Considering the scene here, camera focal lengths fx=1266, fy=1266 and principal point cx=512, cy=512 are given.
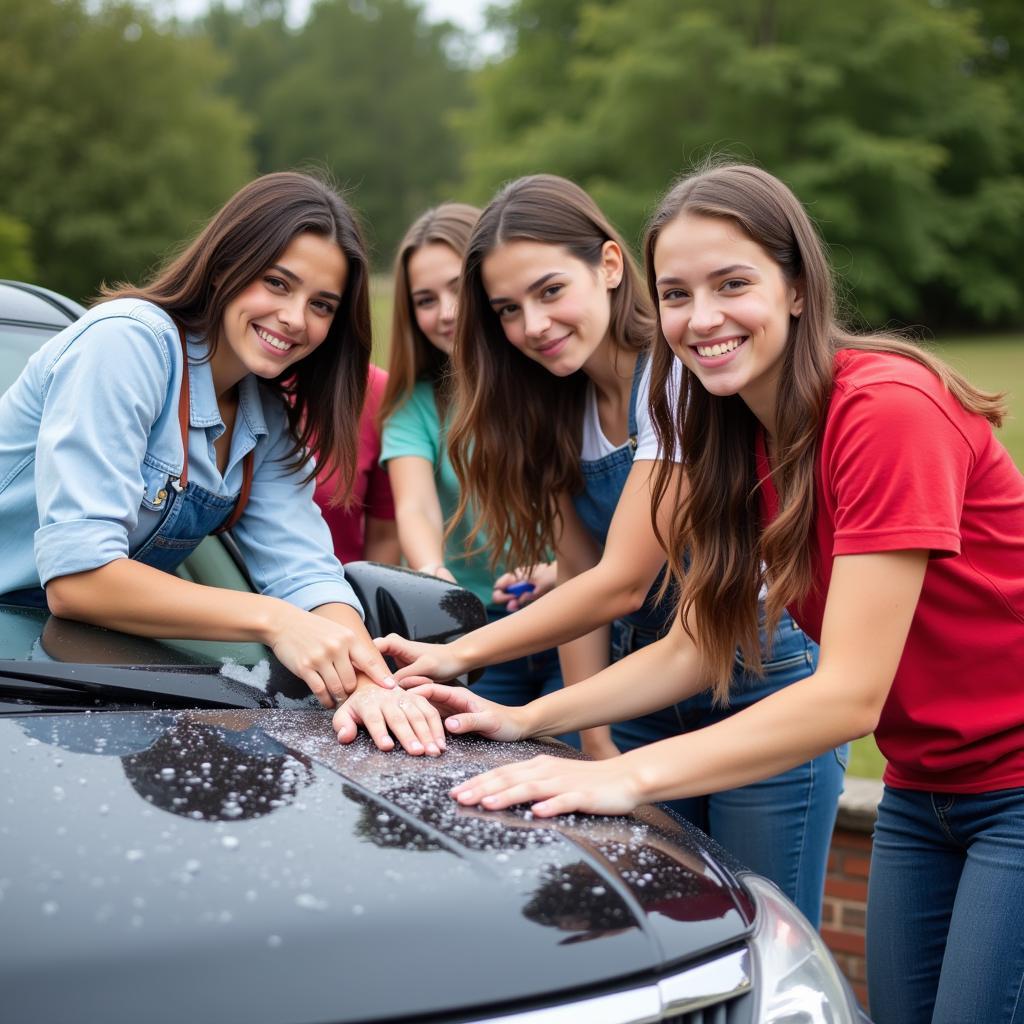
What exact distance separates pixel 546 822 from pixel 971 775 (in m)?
0.82

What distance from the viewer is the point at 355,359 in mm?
3021

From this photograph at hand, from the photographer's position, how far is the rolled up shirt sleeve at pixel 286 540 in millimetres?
2697

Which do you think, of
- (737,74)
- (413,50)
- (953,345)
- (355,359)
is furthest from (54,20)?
(355,359)

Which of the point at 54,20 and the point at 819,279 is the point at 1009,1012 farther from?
the point at 54,20

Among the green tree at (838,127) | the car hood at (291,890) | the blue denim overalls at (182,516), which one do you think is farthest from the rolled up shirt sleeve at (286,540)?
the green tree at (838,127)

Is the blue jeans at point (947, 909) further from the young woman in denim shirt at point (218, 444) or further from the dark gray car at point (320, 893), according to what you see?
the young woman in denim shirt at point (218, 444)

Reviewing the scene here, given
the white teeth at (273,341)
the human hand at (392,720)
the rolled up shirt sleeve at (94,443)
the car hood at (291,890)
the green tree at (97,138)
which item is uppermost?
the green tree at (97,138)

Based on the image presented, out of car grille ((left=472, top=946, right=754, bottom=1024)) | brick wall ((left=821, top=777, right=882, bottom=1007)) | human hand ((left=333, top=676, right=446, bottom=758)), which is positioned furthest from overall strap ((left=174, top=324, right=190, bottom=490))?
brick wall ((left=821, top=777, right=882, bottom=1007))

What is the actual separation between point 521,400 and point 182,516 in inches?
40.1

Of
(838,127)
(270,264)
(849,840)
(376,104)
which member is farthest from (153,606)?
(376,104)

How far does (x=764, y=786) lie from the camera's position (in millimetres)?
2881

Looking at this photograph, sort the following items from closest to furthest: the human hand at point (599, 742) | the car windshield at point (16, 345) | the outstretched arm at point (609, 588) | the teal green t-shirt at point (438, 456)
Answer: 1. the car windshield at point (16, 345)
2. the outstretched arm at point (609, 588)
3. the human hand at point (599, 742)
4. the teal green t-shirt at point (438, 456)

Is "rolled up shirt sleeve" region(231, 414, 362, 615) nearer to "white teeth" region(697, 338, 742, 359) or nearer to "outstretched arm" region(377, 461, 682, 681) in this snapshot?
"outstretched arm" region(377, 461, 682, 681)

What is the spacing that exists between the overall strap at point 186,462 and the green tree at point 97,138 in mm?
34310
